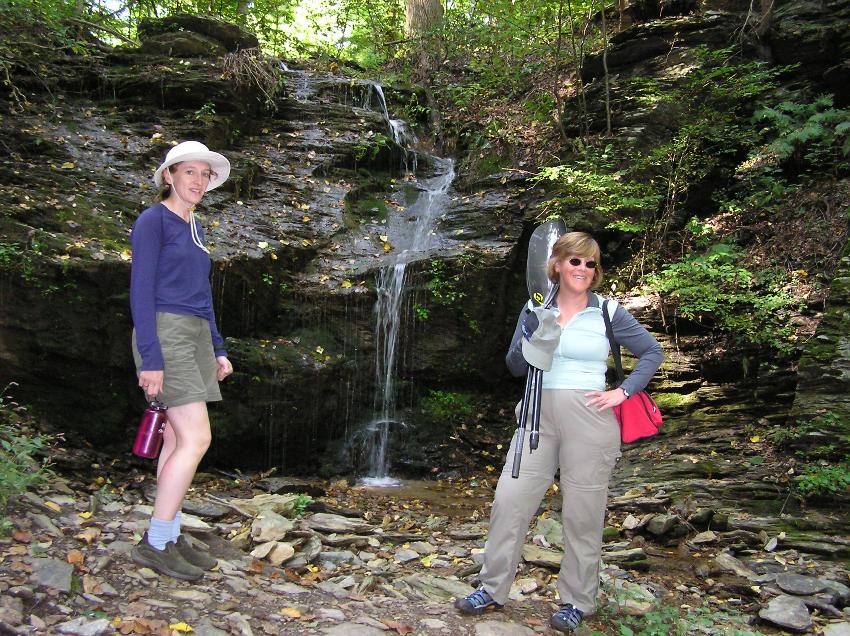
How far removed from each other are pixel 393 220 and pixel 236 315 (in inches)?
134

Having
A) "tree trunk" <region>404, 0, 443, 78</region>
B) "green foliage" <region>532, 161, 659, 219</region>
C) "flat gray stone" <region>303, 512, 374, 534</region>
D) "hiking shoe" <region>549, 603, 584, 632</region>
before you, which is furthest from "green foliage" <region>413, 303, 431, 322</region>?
"tree trunk" <region>404, 0, 443, 78</region>

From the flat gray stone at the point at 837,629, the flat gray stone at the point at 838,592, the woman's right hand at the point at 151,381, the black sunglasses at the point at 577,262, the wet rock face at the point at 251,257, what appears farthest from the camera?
the wet rock face at the point at 251,257

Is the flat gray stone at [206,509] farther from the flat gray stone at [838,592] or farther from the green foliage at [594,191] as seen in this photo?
the green foliage at [594,191]

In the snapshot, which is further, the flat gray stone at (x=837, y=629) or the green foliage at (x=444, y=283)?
the green foliage at (x=444, y=283)

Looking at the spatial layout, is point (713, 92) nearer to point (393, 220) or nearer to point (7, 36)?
point (393, 220)

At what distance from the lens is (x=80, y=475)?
20.9 ft

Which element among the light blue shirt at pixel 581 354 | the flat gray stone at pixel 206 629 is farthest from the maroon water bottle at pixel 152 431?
the light blue shirt at pixel 581 354

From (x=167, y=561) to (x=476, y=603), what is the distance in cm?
163

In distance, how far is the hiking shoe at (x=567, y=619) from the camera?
3.05 metres

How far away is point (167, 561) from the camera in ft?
10.1

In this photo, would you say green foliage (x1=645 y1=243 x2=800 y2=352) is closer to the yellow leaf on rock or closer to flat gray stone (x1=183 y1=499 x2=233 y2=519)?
flat gray stone (x1=183 y1=499 x2=233 y2=519)

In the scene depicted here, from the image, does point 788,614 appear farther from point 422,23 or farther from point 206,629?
point 422,23

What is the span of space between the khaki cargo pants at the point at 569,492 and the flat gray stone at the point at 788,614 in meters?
1.38

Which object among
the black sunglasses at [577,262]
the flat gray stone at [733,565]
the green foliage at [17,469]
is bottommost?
the flat gray stone at [733,565]
